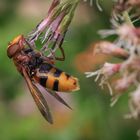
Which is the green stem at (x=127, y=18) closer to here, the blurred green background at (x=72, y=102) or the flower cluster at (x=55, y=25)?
the flower cluster at (x=55, y=25)

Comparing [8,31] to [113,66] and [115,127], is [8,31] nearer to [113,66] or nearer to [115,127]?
[115,127]

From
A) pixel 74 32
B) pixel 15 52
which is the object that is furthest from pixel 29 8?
pixel 15 52

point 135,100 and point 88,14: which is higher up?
point 135,100

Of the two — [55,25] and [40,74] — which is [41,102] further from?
[55,25]

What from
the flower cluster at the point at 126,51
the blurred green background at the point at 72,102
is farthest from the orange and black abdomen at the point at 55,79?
the blurred green background at the point at 72,102

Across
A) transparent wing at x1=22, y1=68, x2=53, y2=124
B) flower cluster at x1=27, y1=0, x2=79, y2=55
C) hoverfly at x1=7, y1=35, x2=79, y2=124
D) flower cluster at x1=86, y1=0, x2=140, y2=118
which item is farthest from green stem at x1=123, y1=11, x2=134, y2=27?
transparent wing at x1=22, y1=68, x2=53, y2=124

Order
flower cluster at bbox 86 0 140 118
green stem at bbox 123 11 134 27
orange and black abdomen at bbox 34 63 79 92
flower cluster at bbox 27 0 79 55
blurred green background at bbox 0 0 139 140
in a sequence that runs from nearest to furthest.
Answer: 1. flower cluster at bbox 86 0 140 118
2. green stem at bbox 123 11 134 27
3. flower cluster at bbox 27 0 79 55
4. orange and black abdomen at bbox 34 63 79 92
5. blurred green background at bbox 0 0 139 140

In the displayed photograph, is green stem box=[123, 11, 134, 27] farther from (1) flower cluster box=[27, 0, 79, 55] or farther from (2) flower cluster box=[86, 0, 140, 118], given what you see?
(1) flower cluster box=[27, 0, 79, 55]
